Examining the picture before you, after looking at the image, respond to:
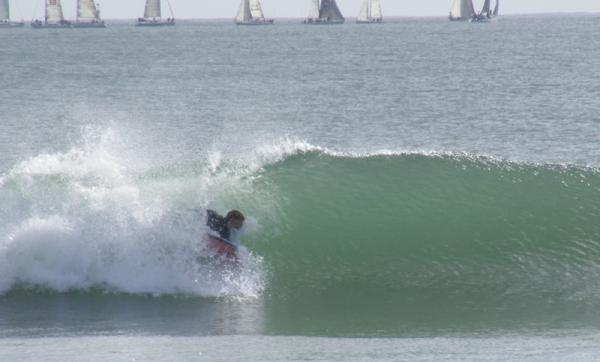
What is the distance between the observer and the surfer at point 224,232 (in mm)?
15148

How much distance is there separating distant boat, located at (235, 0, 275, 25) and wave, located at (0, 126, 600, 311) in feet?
460

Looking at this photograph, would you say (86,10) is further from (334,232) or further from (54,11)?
(334,232)

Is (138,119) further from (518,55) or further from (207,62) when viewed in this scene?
(518,55)

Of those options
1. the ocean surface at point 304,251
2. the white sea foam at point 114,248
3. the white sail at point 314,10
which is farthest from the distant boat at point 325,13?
the white sea foam at point 114,248

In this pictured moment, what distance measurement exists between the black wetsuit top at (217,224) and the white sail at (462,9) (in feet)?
477

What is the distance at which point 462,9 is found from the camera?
6225 inches

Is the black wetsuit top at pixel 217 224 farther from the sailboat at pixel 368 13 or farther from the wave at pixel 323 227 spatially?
the sailboat at pixel 368 13

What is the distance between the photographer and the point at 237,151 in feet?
92.8

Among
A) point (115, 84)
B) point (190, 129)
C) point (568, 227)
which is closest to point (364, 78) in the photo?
point (115, 84)

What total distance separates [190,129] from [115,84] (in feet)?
70.3

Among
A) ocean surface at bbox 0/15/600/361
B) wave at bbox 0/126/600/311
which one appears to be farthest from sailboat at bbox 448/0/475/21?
wave at bbox 0/126/600/311

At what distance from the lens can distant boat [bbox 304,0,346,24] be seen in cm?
16050

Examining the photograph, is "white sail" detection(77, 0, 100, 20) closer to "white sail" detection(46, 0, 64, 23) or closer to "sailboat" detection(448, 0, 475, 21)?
"white sail" detection(46, 0, 64, 23)

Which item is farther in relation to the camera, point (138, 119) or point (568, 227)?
point (138, 119)
